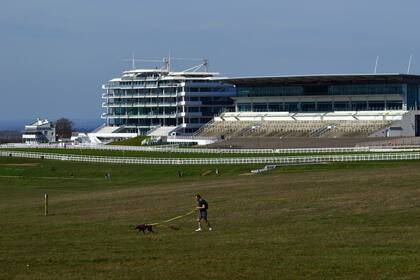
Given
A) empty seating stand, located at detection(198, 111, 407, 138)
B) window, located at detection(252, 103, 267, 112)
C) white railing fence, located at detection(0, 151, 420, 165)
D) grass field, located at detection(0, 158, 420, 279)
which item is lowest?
grass field, located at detection(0, 158, 420, 279)

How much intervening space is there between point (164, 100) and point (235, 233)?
12705cm

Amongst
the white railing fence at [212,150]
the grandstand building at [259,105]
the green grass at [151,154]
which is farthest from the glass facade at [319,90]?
the green grass at [151,154]

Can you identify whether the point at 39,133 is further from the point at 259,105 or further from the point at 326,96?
the point at 326,96

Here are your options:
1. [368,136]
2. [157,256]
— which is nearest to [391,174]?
[157,256]

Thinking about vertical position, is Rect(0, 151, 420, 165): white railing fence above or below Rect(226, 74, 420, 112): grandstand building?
below

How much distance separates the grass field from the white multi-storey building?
97.4m

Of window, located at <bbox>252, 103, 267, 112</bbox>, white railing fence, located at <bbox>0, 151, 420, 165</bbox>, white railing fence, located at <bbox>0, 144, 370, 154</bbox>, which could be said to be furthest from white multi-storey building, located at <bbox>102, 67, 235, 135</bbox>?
white railing fence, located at <bbox>0, 151, 420, 165</bbox>

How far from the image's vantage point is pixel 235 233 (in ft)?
113

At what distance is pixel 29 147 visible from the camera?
5128 inches

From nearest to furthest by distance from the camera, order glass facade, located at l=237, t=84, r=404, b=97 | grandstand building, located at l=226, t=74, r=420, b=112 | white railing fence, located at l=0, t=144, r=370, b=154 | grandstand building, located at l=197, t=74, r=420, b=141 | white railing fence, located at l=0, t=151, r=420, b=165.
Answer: white railing fence, located at l=0, t=151, r=420, b=165 → white railing fence, located at l=0, t=144, r=370, b=154 → grandstand building, located at l=197, t=74, r=420, b=141 → grandstand building, located at l=226, t=74, r=420, b=112 → glass facade, located at l=237, t=84, r=404, b=97

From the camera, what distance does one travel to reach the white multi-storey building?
158500mm

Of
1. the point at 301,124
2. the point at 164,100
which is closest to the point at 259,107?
the point at 301,124

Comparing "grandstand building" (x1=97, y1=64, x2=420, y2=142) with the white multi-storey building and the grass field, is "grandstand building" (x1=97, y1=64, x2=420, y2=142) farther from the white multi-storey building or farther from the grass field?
the grass field

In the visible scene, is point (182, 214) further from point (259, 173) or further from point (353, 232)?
point (259, 173)
